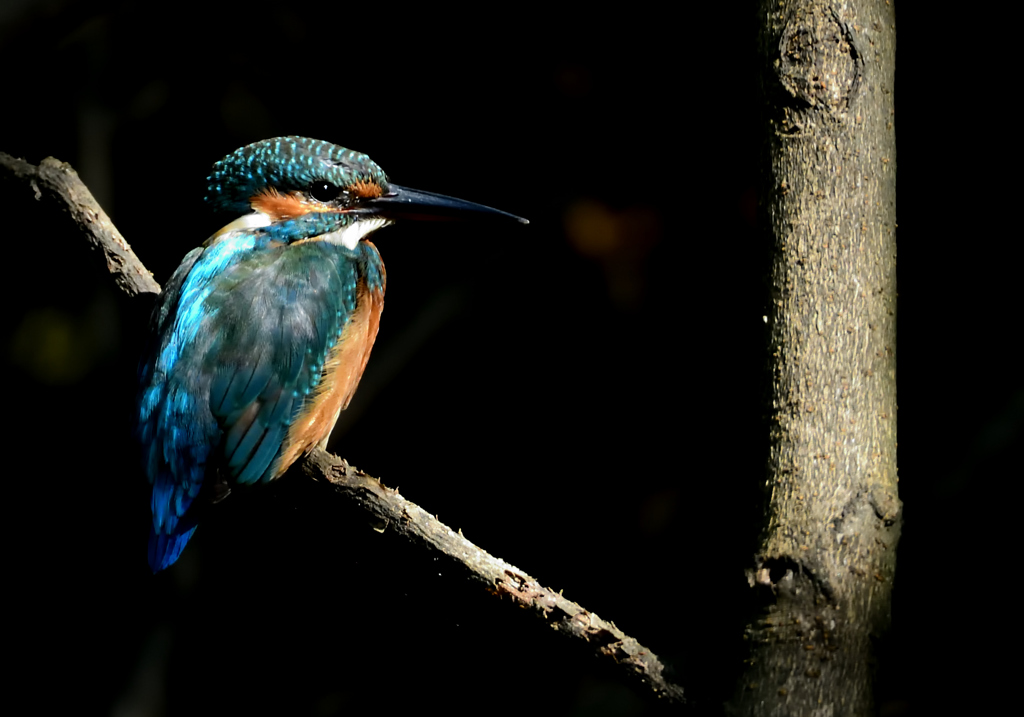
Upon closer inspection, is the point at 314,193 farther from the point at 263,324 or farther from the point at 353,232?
the point at 263,324

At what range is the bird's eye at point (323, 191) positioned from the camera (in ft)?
6.91

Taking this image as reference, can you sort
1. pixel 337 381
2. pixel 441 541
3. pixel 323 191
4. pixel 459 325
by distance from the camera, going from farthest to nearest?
1. pixel 459 325
2. pixel 323 191
3. pixel 337 381
4. pixel 441 541

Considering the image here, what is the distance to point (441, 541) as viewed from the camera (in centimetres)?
135

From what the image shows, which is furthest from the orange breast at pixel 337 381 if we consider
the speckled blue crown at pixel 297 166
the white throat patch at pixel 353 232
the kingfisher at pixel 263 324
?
the speckled blue crown at pixel 297 166

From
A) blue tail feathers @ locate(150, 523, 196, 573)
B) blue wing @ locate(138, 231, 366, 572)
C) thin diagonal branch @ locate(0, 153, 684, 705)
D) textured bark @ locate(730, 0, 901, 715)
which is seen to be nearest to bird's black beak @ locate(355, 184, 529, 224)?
blue wing @ locate(138, 231, 366, 572)

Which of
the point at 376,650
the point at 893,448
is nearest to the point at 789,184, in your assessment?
the point at 893,448

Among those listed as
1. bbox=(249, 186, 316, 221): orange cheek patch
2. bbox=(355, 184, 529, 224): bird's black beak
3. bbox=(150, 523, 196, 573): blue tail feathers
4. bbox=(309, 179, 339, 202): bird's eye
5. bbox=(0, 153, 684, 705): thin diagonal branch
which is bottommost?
bbox=(150, 523, 196, 573): blue tail feathers

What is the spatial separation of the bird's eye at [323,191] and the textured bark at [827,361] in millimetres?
1071

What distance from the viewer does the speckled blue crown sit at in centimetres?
208

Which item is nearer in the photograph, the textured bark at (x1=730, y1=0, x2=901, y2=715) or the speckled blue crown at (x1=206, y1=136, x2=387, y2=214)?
the textured bark at (x1=730, y1=0, x2=901, y2=715)

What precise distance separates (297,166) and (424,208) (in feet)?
0.92

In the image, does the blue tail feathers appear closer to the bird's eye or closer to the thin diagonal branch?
the thin diagonal branch

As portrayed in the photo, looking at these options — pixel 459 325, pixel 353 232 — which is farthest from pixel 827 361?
pixel 459 325

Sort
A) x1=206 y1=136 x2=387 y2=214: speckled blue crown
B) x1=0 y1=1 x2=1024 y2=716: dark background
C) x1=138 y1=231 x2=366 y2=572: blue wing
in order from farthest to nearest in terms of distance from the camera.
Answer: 1. x1=0 y1=1 x2=1024 y2=716: dark background
2. x1=206 y1=136 x2=387 y2=214: speckled blue crown
3. x1=138 y1=231 x2=366 y2=572: blue wing
